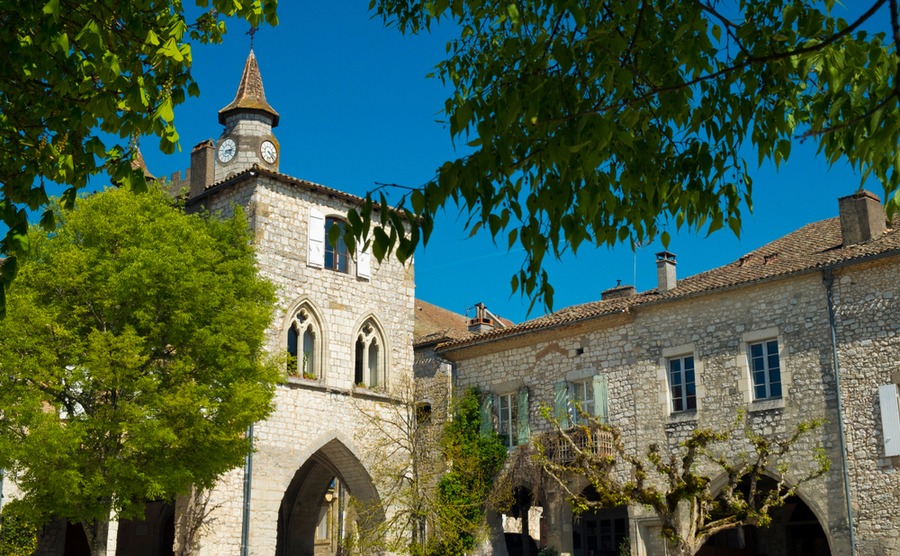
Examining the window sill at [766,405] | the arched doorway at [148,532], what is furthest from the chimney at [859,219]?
the arched doorway at [148,532]

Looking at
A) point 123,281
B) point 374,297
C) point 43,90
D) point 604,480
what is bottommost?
point 604,480

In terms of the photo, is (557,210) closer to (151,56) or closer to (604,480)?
(151,56)

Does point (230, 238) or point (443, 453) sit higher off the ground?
point (230, 238)

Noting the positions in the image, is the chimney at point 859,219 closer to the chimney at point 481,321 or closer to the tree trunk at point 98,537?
the chimney at point 481,321

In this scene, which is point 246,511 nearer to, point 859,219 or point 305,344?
point 305,344

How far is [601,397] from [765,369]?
4.10m

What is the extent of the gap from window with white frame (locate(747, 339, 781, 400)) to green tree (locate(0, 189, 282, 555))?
1010 cm

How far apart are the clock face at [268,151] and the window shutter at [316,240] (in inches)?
234

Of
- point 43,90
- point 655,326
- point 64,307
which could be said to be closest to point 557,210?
point 43,90

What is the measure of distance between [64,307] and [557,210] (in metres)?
15.2

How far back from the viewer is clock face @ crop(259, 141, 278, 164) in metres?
31.8

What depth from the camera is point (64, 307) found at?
749 inches

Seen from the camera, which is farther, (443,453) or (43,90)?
(443,453)

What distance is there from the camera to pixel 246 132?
104 ft
